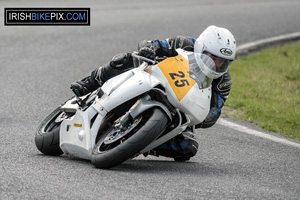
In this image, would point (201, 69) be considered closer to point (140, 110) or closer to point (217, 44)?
point (217, 44)

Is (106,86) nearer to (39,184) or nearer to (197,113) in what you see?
(197,113)

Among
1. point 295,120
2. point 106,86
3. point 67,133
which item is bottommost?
point 295,120

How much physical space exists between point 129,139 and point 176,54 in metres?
1.01

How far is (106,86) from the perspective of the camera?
5793 mm

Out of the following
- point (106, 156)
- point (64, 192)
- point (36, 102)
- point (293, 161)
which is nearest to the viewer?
point (64, 192)

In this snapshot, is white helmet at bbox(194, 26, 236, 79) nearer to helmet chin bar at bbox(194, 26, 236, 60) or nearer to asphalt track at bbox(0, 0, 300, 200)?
helmet chin bar at bbox(194, 26, 236, 60)

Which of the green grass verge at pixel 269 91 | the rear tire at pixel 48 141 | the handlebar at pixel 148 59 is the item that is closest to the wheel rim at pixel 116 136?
the handlebar at pixel 148 59

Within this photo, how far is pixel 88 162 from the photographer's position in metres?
5.84

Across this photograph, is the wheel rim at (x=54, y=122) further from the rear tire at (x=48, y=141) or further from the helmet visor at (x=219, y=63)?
the helmet visor at (x=219, y=63)

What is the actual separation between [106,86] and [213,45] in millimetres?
995

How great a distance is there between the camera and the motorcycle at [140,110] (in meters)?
5.30

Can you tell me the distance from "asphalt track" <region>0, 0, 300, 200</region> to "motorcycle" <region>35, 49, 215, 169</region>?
0.18 m

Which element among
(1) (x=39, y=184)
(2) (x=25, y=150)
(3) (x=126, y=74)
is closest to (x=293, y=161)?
(3) (x=126, y=74)

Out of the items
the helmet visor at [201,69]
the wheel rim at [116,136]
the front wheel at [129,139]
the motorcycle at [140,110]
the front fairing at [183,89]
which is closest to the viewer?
the front wheel at [129,139]
